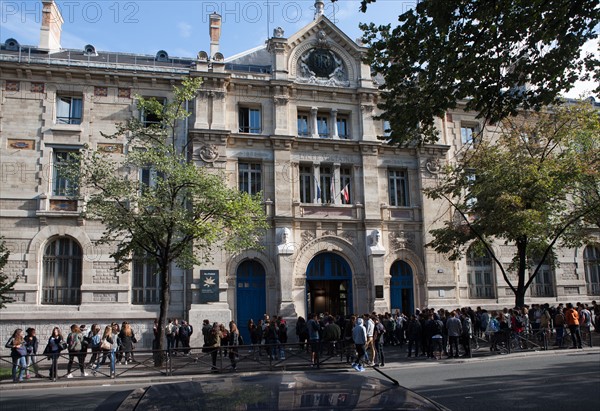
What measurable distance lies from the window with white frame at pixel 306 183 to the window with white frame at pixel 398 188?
4126 millimetres

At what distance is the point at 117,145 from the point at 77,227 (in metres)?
3.97

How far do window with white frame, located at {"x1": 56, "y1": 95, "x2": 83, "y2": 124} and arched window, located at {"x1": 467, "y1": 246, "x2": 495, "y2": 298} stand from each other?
19923mm

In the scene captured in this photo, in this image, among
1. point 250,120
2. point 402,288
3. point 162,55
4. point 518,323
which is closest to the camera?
point 518,323

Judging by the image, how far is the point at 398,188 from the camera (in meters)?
27.1

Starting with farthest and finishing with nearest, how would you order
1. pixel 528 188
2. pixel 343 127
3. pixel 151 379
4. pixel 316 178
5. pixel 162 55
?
pixel 162 55 → pixel 343 127 → pixel 316 178 → pixel 528 188 → pixel 151 379

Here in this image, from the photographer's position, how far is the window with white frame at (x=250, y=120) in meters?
25.7

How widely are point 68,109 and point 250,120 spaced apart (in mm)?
8167

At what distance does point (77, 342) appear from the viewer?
53.3 feet

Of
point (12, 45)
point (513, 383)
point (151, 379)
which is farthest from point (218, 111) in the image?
point (513, 383)

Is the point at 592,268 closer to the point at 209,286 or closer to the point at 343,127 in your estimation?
the point at 343,127

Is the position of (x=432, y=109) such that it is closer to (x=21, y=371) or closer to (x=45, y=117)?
(x=21, y=371)

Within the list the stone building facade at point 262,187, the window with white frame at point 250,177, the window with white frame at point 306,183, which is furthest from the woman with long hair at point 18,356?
the window with white frame at point 306,183

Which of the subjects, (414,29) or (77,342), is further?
(77,342)

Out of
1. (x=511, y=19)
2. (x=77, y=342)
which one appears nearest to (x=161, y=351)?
(x=77, y=342)
